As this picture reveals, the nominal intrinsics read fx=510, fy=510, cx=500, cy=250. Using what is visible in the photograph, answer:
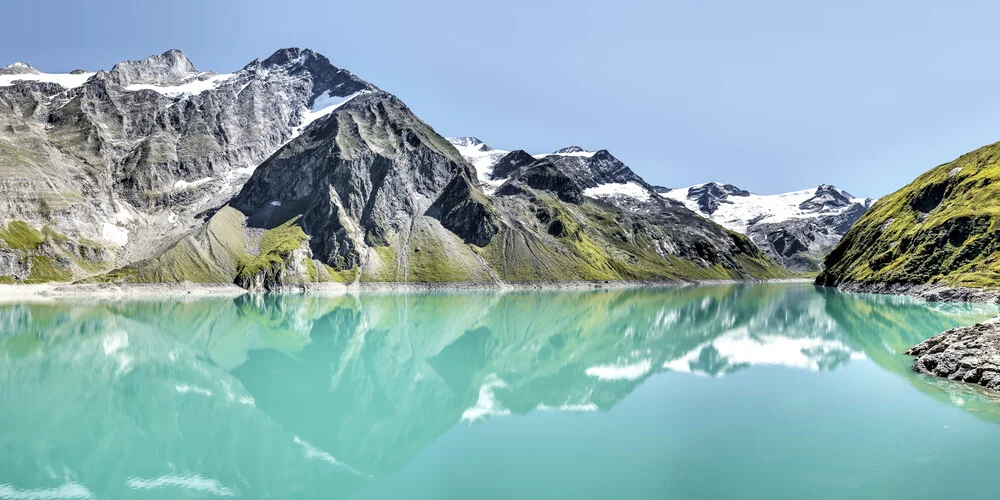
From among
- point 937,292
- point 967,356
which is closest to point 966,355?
point 967,356

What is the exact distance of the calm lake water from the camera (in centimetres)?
1930

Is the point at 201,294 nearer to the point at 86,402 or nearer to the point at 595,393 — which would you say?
the point at 86,402

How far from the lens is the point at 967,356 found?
35969 millimetres

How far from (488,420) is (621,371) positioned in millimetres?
17530

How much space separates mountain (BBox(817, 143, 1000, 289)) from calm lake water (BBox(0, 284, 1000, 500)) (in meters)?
63.9

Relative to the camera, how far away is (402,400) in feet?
109

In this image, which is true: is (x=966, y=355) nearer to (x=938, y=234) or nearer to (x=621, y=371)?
(x=621, y=371)

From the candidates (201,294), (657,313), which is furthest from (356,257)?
(657,313)

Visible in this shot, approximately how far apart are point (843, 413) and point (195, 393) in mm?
40588

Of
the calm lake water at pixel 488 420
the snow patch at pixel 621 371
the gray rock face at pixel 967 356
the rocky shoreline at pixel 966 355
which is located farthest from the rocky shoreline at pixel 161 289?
the gray rock face at pixel 967 356

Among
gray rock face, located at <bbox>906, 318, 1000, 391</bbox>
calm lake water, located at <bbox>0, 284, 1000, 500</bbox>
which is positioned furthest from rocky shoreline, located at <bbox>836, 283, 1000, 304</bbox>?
gray rock face, located at <bbox>906, 318, 1000, 391</bbox>

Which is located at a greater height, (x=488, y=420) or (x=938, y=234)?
(x=938, y=234)

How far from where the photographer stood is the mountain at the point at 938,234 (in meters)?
104

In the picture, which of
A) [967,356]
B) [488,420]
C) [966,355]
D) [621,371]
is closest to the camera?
[488,420]
